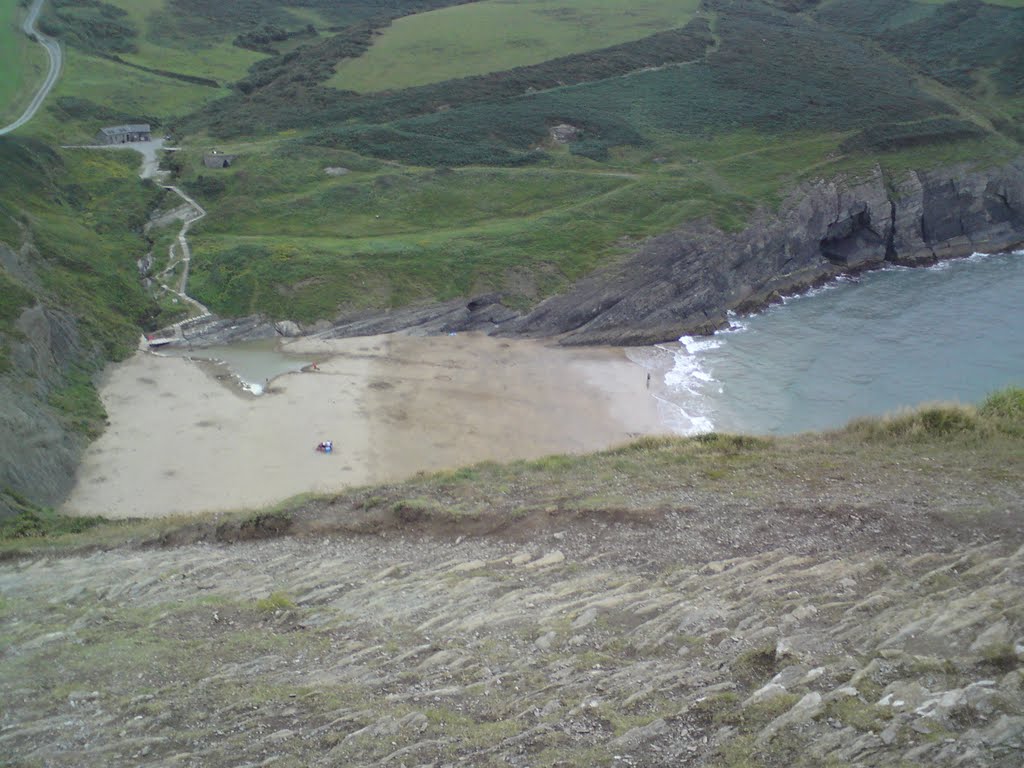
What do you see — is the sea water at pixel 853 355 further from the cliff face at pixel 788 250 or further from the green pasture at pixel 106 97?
the green pasture at pixel 106 97

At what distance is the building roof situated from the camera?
242 ft

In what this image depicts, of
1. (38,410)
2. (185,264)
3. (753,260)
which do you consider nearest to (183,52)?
(185,264)

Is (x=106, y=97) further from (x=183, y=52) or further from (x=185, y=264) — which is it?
(x=185, y=264)

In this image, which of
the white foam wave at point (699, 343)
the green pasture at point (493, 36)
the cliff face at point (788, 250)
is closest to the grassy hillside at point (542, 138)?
the green pasture at point (493, 36)

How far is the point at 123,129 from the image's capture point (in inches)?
2933

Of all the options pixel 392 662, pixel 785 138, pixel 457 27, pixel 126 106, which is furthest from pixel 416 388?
pixel 457 27

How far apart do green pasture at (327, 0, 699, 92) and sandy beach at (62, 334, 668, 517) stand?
51346 millimetres

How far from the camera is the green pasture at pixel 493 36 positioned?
9375 centimetres

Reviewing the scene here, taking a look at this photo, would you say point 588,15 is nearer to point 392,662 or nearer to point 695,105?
point 695,105

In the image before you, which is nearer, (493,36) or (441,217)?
(441,217)

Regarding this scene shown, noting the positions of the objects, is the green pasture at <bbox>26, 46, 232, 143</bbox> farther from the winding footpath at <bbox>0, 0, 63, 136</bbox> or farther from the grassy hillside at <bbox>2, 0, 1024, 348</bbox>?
the winding footpath at <bbox>0, 0, 63, 136</bbox>

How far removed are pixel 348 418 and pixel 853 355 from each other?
3108cm

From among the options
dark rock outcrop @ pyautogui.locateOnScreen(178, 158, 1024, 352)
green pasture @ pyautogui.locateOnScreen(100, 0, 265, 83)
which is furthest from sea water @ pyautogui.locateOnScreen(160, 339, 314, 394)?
green pasture @ pyautogui.locateOnScreen(100, 0, 265, 83)

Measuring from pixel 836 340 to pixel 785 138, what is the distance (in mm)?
30996
